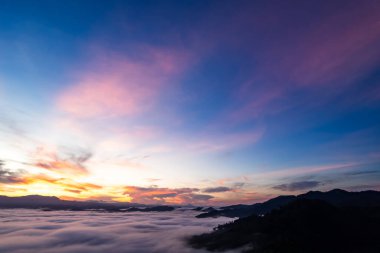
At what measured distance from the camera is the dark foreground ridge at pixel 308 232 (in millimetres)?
85637

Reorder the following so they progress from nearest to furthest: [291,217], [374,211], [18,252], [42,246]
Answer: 1. [291,217]
2. [374,211]
3. [18,252]
4. [42,246]

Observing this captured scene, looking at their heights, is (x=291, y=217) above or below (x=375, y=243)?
above

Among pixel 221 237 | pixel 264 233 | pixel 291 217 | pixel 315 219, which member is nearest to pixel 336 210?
pixel 315 219

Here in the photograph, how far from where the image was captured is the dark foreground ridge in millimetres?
85637

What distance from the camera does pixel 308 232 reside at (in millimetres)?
93938

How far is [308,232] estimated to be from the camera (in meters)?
93.9

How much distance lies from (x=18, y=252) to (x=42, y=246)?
2832 cm

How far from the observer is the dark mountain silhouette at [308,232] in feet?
281

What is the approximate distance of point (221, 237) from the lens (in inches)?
4921

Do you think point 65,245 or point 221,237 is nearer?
point 221,237

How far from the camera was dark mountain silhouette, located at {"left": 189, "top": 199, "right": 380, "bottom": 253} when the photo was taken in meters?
85.6

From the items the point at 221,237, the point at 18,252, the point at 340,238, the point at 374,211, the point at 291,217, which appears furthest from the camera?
the point at 18,252

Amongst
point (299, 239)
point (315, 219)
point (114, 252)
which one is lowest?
point (114, 252)

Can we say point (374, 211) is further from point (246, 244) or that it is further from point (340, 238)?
point (246, 244)
